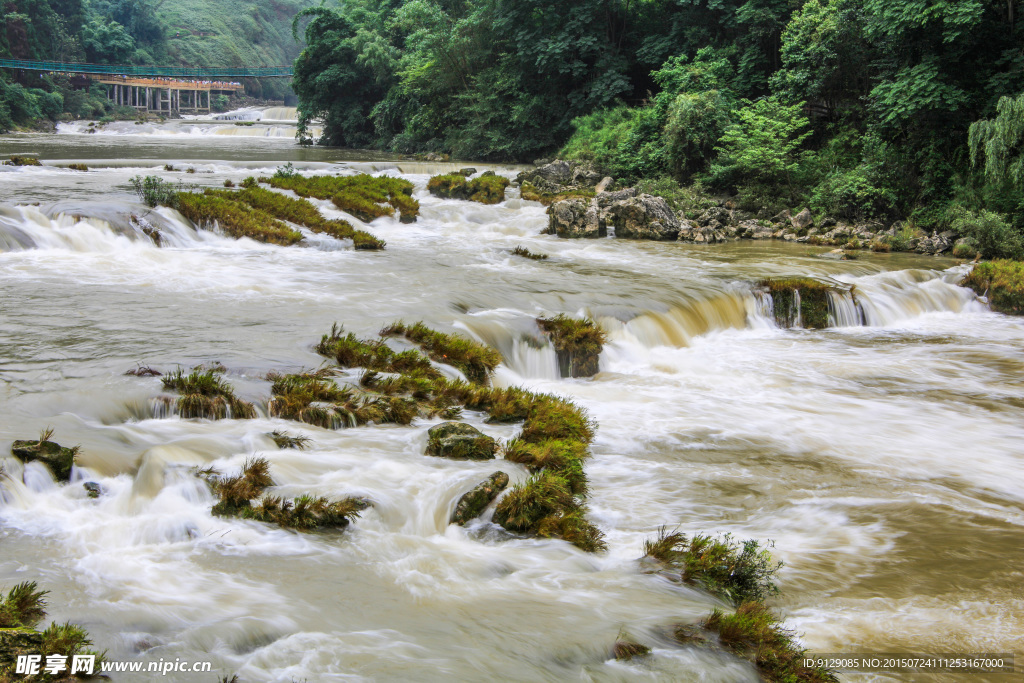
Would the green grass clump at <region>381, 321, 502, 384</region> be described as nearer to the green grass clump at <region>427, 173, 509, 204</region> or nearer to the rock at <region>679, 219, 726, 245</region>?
the rock at <region>679, 219, 726, 245</region>

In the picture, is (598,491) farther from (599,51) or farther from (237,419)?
(599,51)

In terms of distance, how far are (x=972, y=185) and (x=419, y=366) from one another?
682 inches

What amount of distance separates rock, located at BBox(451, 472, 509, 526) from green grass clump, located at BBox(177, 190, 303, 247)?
1186cm

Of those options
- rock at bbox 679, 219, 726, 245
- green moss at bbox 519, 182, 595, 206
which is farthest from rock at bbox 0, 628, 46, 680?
green moss at bbox 519, 182, 595, 206

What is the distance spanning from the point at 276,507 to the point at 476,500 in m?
1.60

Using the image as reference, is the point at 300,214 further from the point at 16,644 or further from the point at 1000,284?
the point at 1000,284

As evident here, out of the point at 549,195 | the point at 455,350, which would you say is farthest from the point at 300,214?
the point at 455,350

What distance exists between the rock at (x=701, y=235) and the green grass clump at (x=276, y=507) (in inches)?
649

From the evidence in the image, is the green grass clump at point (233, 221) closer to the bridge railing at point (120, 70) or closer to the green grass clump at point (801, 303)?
the green grass clump at point (801, 303)

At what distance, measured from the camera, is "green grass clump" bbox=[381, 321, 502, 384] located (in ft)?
31.9

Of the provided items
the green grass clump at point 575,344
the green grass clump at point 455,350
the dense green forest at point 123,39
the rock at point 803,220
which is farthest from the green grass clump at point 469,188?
the dense green forest at point 123,39

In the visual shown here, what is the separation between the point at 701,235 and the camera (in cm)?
2067

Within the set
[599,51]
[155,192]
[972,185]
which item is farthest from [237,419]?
[599,51]

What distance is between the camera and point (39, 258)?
13203 millimetres
